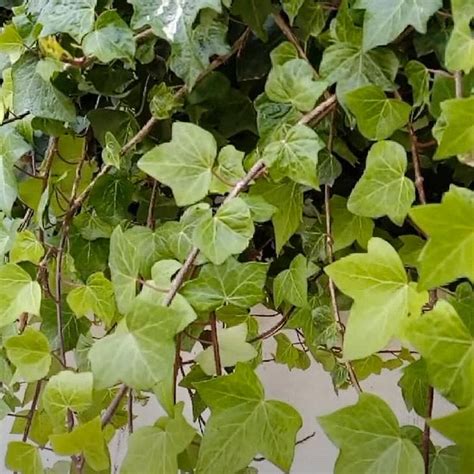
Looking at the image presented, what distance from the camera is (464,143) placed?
1.16 ft

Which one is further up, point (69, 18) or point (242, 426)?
point (69, 18)

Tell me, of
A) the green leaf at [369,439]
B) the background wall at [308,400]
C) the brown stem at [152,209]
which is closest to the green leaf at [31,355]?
the brown stem at [152,209]

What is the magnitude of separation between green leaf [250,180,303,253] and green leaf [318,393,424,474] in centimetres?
13

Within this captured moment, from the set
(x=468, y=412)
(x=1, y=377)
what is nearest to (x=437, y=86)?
(x=468, y=412)

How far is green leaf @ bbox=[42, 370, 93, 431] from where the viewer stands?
0.46 m

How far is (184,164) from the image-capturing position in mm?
438

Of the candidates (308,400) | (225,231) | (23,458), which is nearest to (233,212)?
(225,231)

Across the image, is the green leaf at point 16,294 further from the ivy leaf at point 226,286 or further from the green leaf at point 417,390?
the green leaf at point 417,390

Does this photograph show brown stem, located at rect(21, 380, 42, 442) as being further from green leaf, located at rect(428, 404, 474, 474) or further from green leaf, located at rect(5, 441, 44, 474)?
green leaf, located at rect(428, 404, 474, 474)

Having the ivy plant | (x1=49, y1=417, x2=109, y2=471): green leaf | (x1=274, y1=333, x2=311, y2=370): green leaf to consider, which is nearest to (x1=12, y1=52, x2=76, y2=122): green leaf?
the ivy plant

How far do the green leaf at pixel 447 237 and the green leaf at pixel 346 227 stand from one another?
0.49ft

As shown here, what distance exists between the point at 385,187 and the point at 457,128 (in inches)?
2.7

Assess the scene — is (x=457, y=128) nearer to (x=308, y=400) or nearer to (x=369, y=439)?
(x=369, y=439)

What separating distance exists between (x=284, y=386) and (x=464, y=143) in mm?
623
